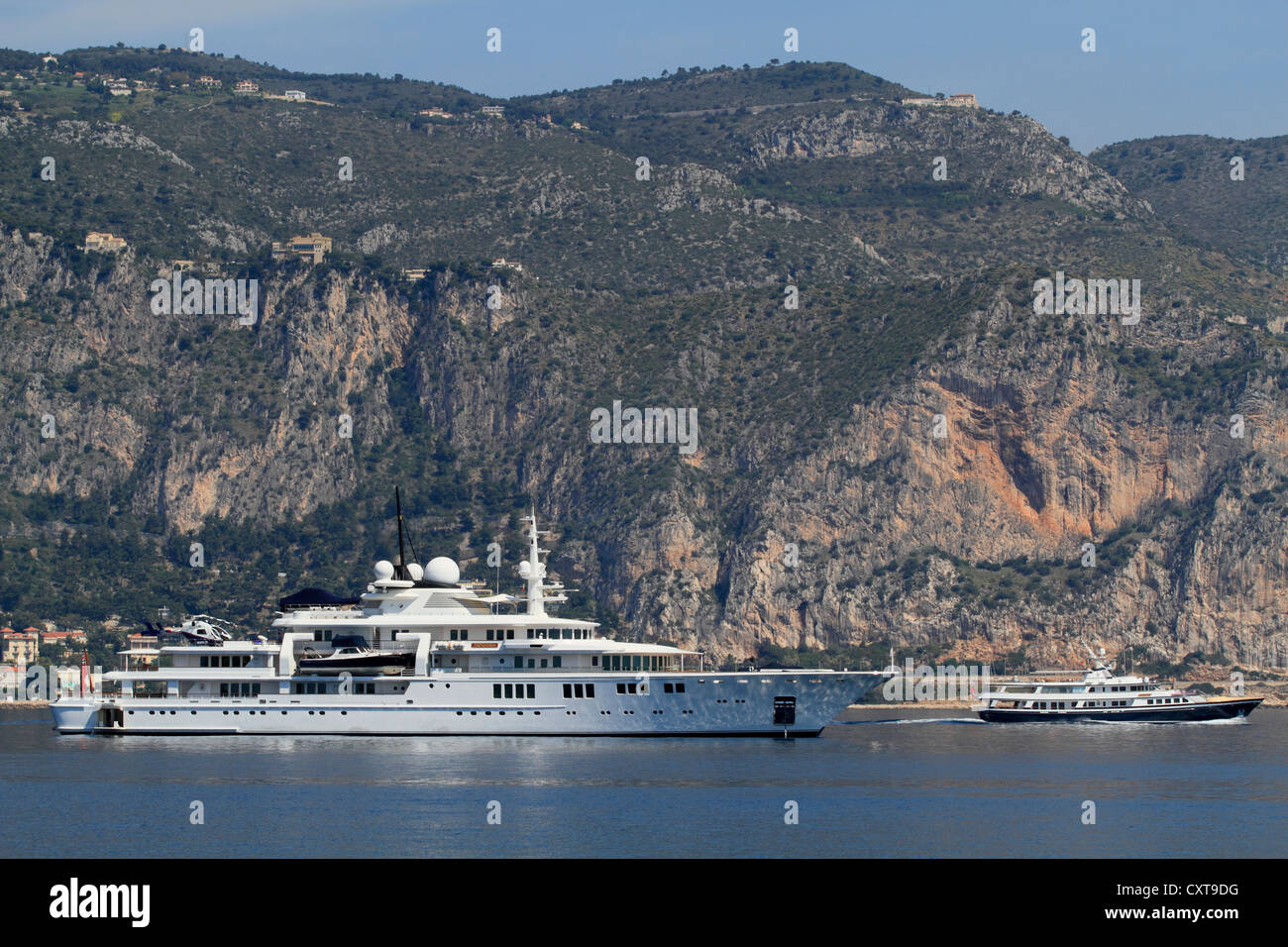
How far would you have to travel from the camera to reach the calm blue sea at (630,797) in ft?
183

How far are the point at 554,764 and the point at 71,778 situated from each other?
17968 millimetres

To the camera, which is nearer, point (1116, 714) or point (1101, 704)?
point (1116, 714)

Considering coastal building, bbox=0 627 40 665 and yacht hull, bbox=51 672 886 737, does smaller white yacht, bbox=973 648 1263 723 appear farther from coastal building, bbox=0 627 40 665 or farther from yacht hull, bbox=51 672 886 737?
coastal building, bbox=0 627 40 665

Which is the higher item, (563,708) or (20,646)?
(563,708)

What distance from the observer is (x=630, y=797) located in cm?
6656

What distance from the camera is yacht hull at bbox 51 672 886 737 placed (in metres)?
92.4

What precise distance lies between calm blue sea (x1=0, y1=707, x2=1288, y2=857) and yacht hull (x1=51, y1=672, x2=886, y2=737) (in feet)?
4.07

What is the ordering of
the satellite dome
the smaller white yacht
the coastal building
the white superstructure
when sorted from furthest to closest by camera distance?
the coastal building
the smaller white yacht
the satellite dome
the white superstructure

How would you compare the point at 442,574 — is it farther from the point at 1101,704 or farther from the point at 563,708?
the point at 1101,704

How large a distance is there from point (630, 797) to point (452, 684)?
91.8 ft

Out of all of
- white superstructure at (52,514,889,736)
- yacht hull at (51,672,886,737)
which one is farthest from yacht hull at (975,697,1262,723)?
white superstructure at (52,514,889,736)

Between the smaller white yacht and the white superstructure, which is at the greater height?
the white superstructure

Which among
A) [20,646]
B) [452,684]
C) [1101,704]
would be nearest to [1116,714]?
[1101,704]

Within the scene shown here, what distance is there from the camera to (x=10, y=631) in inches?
7495
